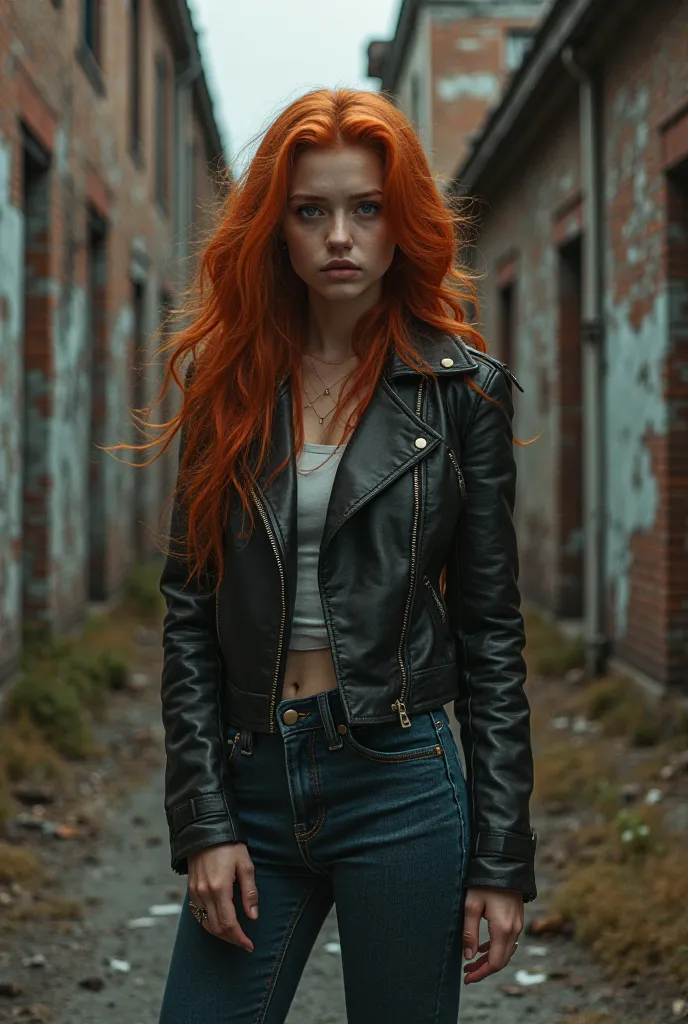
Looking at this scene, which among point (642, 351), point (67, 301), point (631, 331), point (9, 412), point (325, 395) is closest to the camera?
point (325, 395)

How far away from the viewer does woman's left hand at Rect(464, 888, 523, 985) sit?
74.1 inches

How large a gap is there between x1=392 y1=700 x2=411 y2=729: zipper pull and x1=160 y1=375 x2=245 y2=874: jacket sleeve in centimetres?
29

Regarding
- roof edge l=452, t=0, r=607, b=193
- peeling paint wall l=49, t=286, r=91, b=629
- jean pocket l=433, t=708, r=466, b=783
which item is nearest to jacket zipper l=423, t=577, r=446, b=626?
jean pocket l=433, t=708, r=466, b=783

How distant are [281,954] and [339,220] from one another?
114 cm

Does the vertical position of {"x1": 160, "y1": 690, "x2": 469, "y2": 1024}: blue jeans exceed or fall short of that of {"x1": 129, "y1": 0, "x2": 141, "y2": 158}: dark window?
it falls short

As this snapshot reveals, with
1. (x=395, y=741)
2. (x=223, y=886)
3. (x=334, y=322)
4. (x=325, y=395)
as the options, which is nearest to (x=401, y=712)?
(x=395, y=741)

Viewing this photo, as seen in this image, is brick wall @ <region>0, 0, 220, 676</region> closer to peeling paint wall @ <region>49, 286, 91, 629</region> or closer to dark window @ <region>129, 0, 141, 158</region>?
peeling paint wall @ <region>49, 286, 91, 629</region>

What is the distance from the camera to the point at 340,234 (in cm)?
196

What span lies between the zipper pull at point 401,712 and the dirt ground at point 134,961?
1978 millimetres

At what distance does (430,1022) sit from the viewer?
188 centimetres

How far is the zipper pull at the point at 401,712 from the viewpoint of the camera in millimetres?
1889

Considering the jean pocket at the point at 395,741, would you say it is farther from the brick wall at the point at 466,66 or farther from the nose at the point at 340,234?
the brick wall at the point at 466,66

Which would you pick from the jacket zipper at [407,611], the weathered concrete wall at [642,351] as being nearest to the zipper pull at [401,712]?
the jacket zipper at [407,611]

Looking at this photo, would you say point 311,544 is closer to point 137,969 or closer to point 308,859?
point 308,859
